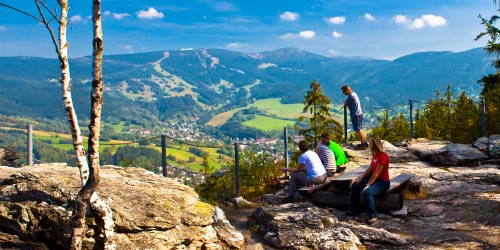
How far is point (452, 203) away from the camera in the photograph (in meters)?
9.78

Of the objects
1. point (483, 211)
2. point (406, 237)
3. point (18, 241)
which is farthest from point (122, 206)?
point (483, 211)

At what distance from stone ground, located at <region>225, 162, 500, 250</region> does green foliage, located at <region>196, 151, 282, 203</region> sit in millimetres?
2883

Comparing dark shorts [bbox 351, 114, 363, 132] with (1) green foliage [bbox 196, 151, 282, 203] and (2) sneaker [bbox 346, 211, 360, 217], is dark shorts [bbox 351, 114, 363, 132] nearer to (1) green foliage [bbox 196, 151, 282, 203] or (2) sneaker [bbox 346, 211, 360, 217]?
(1) green foliage [bbox 196, 151, 282, 203]

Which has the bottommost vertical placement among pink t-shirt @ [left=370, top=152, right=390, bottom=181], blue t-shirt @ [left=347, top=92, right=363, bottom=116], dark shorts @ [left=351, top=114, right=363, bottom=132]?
pink t-shirt @ [left=370, top=152, right=390, bottom=181]

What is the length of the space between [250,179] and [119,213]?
28.1ft

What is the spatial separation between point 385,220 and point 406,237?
98 centimetres

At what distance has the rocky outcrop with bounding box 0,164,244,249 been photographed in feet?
20.0

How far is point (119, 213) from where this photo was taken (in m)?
6.37

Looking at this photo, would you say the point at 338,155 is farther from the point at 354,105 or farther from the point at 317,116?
the point at 317,116

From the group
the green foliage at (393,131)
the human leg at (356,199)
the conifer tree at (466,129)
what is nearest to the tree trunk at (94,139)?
the human leg at (356,199)

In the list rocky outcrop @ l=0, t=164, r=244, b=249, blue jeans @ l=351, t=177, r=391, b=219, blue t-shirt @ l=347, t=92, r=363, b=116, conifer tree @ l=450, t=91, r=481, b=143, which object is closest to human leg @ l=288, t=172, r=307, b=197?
blue jeans @ l=351, t=177, r=391, b=219

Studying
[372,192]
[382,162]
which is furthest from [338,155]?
[382,162]

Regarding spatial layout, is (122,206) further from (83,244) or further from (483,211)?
(483,211)

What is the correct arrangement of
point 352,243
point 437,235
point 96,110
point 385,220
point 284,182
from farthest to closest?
point 284,182 → point 385,220 → point 437,235 → point 352,243 → point 96,110
